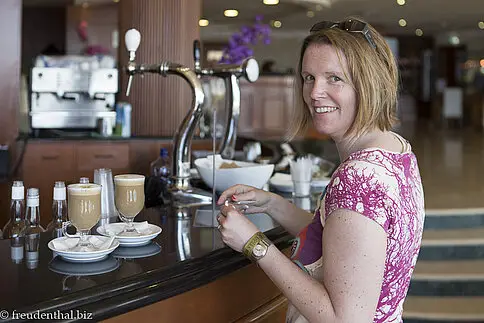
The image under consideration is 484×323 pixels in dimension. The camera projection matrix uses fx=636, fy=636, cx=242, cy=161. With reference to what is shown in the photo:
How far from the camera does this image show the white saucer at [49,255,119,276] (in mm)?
1587

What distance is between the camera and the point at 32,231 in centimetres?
198

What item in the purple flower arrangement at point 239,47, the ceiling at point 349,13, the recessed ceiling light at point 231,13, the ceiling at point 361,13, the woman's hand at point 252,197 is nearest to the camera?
the woman's hand at point 252,197

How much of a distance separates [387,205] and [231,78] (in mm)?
1679

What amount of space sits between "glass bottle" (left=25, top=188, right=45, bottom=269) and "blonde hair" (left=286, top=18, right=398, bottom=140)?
2.96 ft

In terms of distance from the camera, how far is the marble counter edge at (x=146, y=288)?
4.58 ft

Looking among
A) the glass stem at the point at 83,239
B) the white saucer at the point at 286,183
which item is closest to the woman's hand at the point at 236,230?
the glass stem at the point at 83,239

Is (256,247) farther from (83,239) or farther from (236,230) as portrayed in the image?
(83,239)

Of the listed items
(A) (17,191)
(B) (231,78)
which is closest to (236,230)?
(A) (17,191)

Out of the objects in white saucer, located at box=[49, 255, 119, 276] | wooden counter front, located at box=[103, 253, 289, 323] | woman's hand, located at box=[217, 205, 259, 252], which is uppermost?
woman's hand, located at box=[217, 205, 259, 252]

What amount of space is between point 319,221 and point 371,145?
0.24 meters

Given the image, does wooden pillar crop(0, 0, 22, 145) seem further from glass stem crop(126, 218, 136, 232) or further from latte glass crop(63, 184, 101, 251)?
latte glass crop(63, 184, 101, 251)

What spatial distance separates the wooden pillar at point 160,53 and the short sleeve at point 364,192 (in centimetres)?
414

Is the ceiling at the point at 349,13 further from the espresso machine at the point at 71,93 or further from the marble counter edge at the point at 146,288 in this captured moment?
the marble counter edge at the point at 146,288

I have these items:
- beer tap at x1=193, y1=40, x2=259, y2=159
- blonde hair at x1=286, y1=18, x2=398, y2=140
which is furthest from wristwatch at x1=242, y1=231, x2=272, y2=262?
beer tap at x1=193, y1=40, x2=259, y2=159
